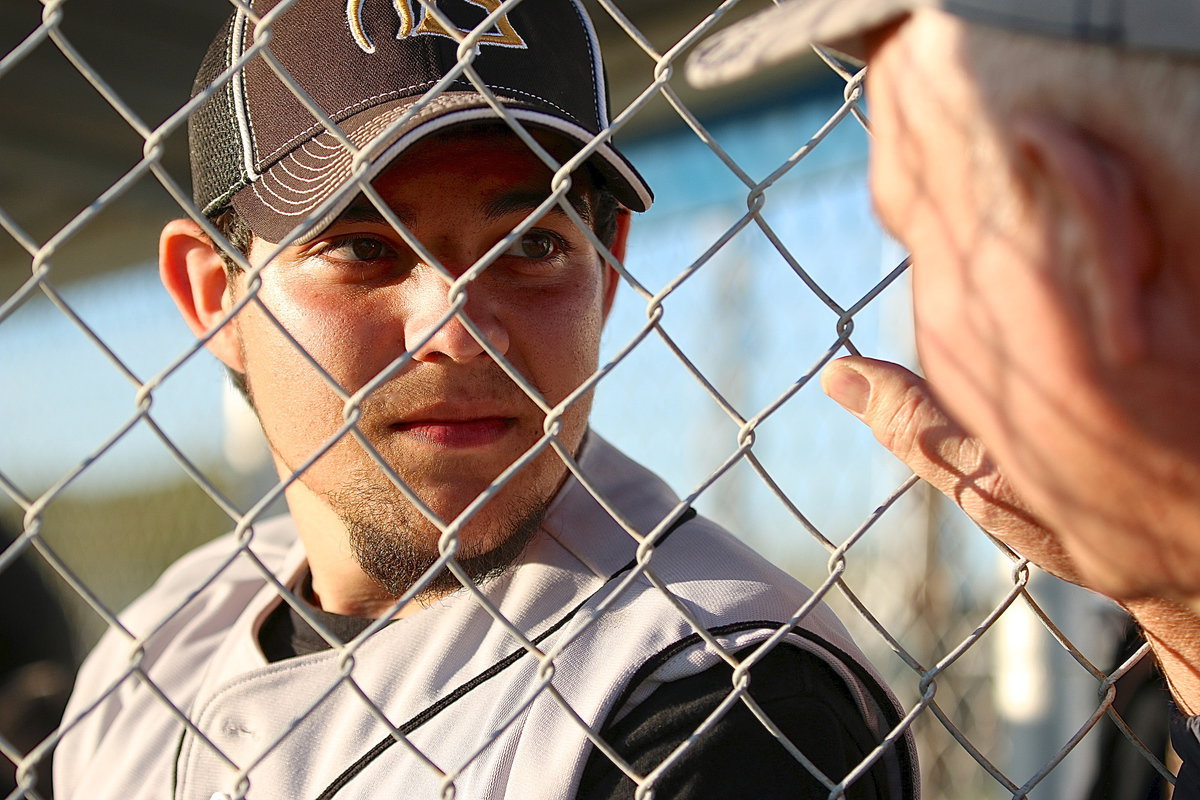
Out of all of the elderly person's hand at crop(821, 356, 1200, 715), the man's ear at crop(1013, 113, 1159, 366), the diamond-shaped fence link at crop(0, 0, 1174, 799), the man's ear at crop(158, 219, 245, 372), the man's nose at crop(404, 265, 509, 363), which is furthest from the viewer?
the man's ear at crop(158, 219, 245, 372)

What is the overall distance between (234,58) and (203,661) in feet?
3.25

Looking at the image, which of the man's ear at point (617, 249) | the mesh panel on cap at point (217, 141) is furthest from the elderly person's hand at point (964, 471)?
the mesh panel on cap at point (217, 141)

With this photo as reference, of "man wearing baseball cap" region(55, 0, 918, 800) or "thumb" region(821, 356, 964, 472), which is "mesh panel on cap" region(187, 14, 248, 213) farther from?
"thumb" region(821, 356, 964, 472)

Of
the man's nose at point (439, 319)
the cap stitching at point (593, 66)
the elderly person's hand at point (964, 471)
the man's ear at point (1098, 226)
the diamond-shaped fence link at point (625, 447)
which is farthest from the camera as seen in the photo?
the cap stitching at point (593, 66)

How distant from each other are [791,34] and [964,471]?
50 cm

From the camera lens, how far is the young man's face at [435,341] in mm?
1336

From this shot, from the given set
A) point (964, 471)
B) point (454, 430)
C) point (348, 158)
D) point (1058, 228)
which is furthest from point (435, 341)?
point (1058, 228)

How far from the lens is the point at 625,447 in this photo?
4.83 m

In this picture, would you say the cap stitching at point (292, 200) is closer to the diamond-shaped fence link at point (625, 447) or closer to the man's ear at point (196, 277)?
the diamond-shaped fence link at point (625, 447)

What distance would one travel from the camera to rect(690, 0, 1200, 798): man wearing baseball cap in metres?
0.71

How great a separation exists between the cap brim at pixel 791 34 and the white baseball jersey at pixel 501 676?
0.48 m

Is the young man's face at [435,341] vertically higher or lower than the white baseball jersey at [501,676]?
higher

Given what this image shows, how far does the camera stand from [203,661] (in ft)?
5.94

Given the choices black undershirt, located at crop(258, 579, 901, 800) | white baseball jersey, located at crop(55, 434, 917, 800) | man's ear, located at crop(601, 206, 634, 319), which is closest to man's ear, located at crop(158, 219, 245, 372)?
white baseball jersey, located at crop(55, 434, 917, 800)
